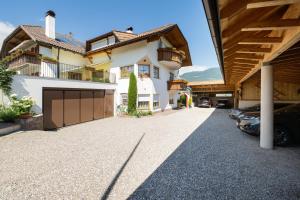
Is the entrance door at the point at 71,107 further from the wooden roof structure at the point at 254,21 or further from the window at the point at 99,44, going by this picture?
→ the window at the point at 99,44

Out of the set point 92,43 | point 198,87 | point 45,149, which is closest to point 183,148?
point 45,149

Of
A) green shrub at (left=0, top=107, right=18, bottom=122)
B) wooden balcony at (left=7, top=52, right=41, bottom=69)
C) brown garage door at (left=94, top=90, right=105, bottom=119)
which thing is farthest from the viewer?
brown garage door at (left=94, top=90, right=105, bottom=119)

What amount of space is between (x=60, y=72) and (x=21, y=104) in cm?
340

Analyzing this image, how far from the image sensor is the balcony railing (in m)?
9.27

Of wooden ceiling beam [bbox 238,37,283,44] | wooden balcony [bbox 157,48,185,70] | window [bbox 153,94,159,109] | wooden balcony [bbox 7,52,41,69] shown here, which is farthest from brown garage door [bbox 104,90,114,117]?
wooden ceiling beam [bbox 238,37,283,44]

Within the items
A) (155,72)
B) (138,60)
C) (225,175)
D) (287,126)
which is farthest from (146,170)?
(155,72)

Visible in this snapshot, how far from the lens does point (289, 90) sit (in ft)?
43.4

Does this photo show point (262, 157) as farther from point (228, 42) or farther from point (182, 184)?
point (228, 42)

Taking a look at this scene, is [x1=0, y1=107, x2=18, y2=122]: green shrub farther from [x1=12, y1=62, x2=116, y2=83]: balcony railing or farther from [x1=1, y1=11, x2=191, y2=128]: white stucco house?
[x1=12, y1=62, x2=116, y2=83]: balcony railing

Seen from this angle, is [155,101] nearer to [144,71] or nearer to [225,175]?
[144,71]

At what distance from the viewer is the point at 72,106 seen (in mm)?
10805

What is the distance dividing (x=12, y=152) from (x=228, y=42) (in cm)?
789

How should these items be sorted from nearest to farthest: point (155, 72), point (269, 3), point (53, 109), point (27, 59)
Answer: point (269, 3), point (53, 109), point (27, 59), point (155, 72)

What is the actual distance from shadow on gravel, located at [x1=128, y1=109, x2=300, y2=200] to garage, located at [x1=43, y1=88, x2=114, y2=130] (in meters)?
8.16
